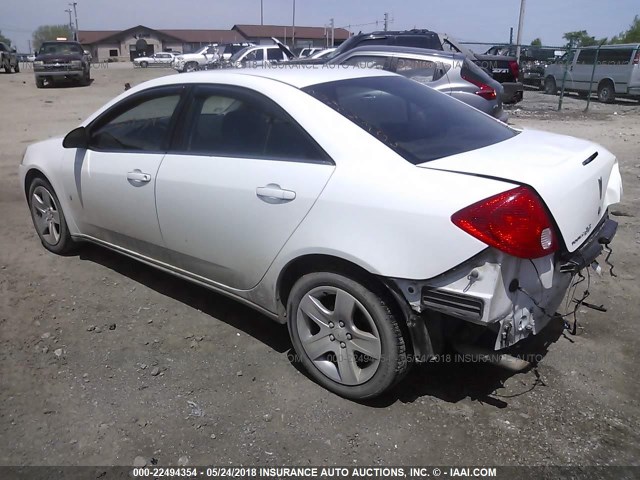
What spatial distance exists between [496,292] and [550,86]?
2196 centimetres

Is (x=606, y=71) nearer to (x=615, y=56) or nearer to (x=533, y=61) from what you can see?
(x=615, y=56)

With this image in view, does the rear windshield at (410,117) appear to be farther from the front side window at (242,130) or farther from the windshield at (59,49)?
the windshield at (59,49)

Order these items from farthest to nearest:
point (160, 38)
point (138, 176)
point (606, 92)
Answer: point (160, 38)
point (606, 92)
point (138, 176)

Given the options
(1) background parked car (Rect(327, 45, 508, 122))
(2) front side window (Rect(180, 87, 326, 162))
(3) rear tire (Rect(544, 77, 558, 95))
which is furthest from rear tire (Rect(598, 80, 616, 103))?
(2) front side window (Rect(180, 87, 326, 162))

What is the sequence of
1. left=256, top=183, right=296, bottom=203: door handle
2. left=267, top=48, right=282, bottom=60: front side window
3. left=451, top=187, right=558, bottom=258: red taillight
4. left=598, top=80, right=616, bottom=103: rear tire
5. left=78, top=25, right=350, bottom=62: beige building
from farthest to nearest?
left=78, top=25, right=350, bottom=62: beige building < left=267, top=48, right=282, bottom=60: front side window < left=598, top=80, right=616, bottom=103: rear tire < left=256, top=183, right=296, bottom=203: door handle < left=451, top=187, right=558, bottom=258: red taillight

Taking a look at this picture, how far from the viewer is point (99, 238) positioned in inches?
165

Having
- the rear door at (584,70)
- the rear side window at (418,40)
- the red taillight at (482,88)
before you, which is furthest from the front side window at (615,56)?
the red taillight at (482,88)

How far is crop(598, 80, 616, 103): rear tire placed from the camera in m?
18.6

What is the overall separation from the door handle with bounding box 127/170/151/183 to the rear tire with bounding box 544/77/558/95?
21.2 m

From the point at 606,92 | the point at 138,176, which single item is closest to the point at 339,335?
the point at 138,176

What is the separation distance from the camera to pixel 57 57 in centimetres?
2228

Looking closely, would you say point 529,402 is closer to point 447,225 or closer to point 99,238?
point 447,225

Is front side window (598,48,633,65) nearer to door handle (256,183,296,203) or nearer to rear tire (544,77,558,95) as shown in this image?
rear tire (544,77,558,95)

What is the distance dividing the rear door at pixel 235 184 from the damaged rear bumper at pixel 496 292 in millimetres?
728
